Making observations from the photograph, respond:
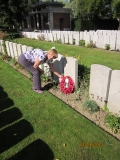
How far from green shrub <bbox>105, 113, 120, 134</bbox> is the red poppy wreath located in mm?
1395

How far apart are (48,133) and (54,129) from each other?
161mm

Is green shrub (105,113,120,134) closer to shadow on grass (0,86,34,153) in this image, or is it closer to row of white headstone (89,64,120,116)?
row of white headstone (89,64,120,116)

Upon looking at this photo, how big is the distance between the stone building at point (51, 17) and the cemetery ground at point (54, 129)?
92.9ft

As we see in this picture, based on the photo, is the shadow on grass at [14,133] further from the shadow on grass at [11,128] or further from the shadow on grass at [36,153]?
the shadow on grass at [36,153]

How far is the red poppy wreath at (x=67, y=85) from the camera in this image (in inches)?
165

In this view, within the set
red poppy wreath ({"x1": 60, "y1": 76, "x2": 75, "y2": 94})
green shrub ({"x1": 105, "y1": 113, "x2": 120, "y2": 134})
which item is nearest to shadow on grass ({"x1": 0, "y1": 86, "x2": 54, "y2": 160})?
green shrub ({"x1": 105, "y1": 113, "x2": 120, "y2": 134})

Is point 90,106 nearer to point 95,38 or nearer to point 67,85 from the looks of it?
point 67,85

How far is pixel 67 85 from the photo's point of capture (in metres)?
4.27

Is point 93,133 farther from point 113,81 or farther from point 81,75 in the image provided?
point 81,75

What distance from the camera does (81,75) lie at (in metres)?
4.39

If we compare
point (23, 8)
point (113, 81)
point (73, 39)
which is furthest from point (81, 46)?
point (23, 8)

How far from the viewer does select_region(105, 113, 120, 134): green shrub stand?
2.98 metres

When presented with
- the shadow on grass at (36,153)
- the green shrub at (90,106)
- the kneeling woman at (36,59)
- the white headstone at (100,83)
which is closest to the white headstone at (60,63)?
the kneeling woman at (36,59)

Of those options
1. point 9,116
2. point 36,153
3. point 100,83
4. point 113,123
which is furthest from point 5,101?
point 113,123
